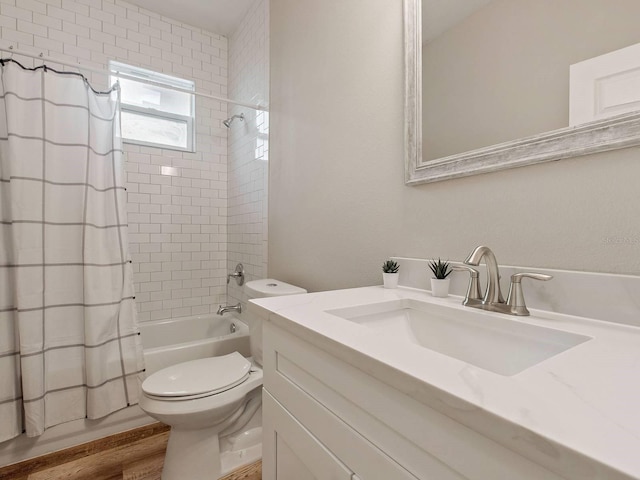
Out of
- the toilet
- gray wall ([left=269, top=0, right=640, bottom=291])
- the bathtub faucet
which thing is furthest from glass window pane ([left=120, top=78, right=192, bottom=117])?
the toilet

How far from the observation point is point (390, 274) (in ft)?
3.63

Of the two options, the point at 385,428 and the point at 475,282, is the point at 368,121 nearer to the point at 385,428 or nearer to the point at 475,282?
the point at 475,282

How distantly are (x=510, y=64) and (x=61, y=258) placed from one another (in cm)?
207

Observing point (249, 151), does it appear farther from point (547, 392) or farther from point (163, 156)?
point (547, 392)

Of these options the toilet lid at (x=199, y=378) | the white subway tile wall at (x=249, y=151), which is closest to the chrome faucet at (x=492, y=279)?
the toilet lid at (x=199, y=378)

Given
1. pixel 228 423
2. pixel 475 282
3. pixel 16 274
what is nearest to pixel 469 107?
pixel 475 282

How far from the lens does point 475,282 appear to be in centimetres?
84

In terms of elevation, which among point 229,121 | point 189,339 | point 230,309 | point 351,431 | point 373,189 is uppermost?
point 229,121

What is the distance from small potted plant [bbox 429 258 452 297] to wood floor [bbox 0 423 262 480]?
3.85ft

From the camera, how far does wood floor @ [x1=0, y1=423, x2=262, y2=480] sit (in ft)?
4.61

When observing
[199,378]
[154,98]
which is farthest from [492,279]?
[154,98]

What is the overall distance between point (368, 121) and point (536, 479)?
1249 millimetres

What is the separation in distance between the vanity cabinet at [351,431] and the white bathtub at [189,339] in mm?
1174

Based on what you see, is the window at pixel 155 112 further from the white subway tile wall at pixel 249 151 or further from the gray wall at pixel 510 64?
the gray wall at pixel 510 64
